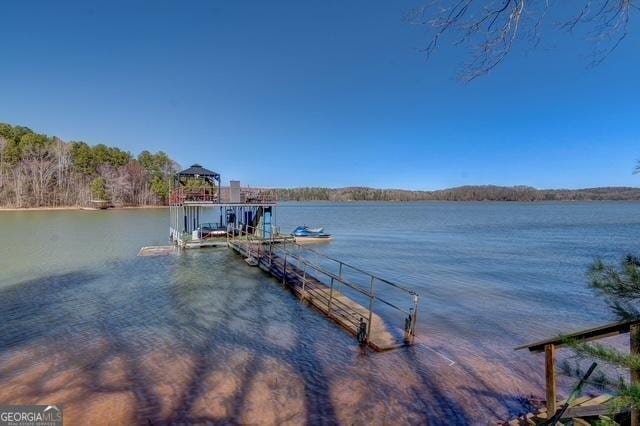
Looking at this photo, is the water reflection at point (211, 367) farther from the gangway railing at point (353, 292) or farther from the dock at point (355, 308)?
the gangway railing at point (353, 292)

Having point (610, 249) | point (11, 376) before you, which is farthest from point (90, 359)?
point (610, 249)

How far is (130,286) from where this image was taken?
13828mm

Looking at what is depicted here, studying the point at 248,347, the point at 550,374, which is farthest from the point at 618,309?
the point at 248,347

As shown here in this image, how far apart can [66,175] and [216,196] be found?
68.2m

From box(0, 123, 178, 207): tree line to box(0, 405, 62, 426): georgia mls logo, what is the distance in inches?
2974

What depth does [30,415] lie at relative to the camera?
5430mm

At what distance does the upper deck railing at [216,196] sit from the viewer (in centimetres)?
2347

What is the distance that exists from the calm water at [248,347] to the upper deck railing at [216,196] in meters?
6.63

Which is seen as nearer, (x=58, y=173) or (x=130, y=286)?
(x=130, y=286)

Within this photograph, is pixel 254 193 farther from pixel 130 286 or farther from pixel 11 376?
pixel 11 376

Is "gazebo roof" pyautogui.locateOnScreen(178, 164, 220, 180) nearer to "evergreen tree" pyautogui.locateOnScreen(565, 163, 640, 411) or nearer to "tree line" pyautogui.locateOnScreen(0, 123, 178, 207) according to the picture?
"evergreen tree" pyautogui.locateOnScreen(565, 163, 640, 411)

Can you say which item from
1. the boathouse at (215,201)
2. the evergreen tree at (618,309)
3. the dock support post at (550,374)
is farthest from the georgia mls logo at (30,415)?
the boathouse at (215,201)

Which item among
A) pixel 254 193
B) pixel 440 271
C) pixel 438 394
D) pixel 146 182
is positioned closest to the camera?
pixel 438 394

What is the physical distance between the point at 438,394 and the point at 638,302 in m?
4.77
